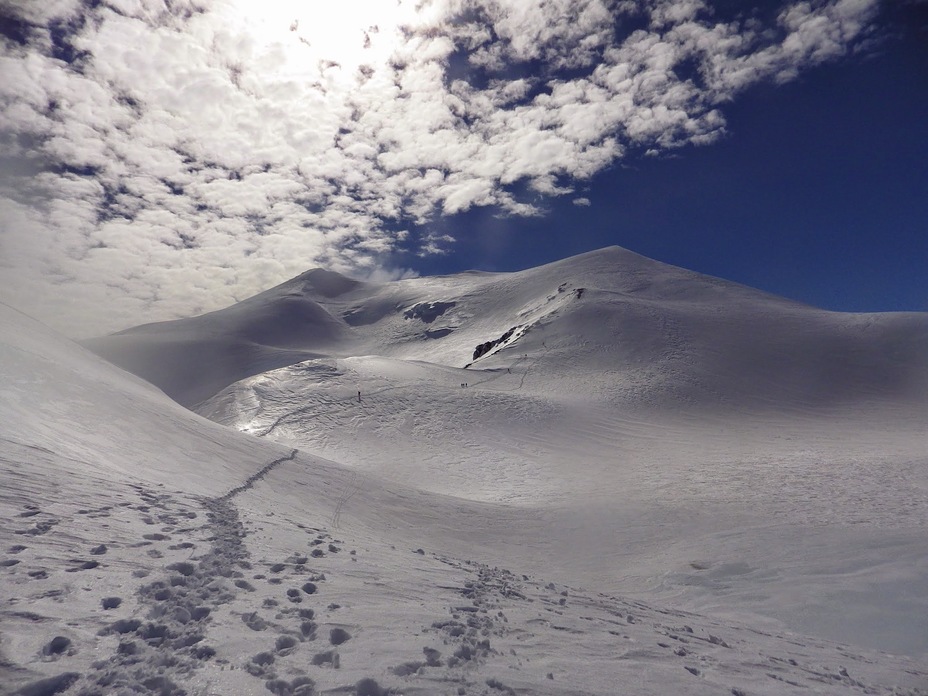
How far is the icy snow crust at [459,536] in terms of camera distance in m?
4.96

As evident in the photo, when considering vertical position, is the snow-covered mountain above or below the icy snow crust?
above

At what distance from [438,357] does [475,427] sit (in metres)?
43.9

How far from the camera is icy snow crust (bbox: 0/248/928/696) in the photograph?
16.3 ft

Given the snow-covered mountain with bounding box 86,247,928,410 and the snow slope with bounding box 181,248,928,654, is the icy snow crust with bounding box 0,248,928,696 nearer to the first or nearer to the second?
the snow slope with bounding box 181,248,928,654

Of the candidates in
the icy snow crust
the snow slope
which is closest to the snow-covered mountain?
the snow slope

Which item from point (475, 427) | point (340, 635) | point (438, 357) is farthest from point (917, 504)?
point (438, 357)

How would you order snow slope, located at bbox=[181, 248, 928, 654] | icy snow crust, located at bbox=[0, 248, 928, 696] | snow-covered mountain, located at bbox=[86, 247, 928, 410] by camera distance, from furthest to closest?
1. snow-covered mountain, located at bbox=[86, 247, 928, 410]
2. snow slope, located at bbox=[181, 248, 928, 654]
3. icy snow crust, located at bbox=[0, 248, 928, 696]

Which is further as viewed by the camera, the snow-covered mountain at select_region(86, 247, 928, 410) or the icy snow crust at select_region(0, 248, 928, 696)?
A: the snow-covered mountain at select_region(86, 247, 928, 410)

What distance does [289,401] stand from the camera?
123 ft

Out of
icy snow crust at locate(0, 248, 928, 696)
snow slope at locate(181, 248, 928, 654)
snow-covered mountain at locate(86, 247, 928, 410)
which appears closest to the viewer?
icy snow crust at locate(0, 248, 928, 696)

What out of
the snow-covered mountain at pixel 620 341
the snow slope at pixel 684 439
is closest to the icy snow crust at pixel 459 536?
the snow slope at pixel 684 439

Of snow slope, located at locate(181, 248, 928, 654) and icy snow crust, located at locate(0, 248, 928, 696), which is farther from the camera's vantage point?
snow slope, located at locate(181, 248, 928, 654)

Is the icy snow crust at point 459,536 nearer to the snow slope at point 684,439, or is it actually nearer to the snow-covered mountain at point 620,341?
the snow slope at point 684,439

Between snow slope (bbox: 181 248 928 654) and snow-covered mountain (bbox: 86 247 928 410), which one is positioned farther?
snow-covered mountain (bbox: 86 247 928 410)
